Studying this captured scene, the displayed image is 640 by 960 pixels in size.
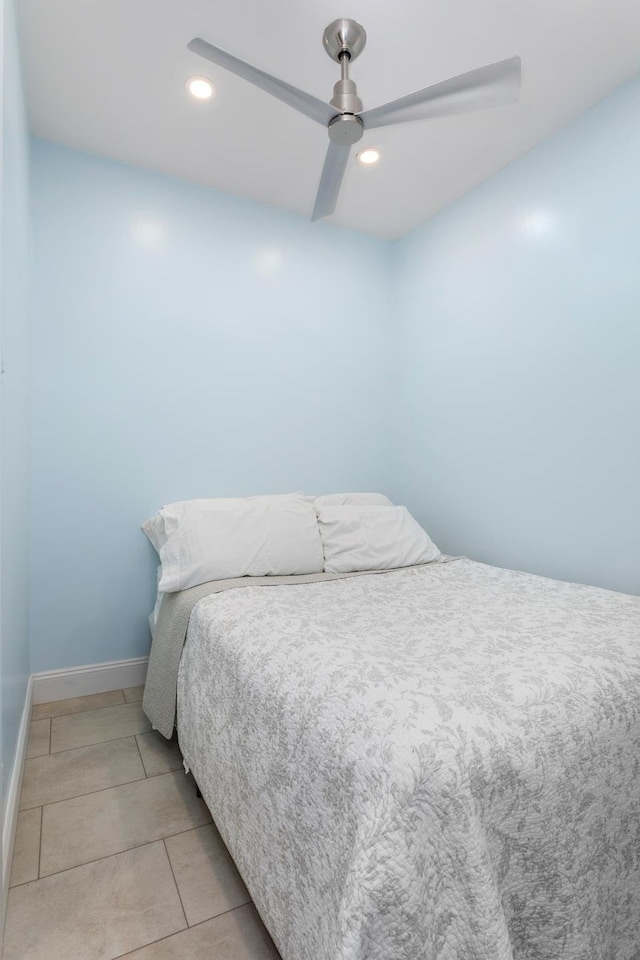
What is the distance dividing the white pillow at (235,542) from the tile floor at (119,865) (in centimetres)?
72

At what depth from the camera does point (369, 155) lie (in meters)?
2.39

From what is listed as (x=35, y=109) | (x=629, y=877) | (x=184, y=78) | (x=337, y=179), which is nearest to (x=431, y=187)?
(x=337, y=179)

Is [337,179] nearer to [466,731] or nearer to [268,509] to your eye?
[268,509]

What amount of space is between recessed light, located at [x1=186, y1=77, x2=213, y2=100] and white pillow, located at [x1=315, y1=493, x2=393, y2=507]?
1.91m

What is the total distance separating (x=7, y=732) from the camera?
1.40 m

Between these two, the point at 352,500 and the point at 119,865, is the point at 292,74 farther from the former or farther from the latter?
the point at 119,865

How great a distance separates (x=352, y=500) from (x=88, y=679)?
166 cm

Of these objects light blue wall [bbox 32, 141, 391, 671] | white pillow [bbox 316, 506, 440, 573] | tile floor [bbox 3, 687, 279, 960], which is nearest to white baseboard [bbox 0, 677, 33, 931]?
tile floor [bbox 3, 687, 279, 960]

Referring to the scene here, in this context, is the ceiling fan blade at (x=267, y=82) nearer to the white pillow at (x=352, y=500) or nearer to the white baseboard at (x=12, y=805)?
the white pillow at (x=352, y=500)

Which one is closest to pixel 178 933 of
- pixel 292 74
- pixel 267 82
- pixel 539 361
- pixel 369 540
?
pixel 369 540

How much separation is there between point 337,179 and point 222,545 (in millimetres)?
1562

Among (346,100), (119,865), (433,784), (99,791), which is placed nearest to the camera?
(433,784)

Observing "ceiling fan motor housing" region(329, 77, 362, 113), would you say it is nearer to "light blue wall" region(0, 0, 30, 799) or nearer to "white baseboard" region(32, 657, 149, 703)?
"light blue wall" region(0, 0, 30, 799)

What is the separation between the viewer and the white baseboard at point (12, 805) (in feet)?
4.14
